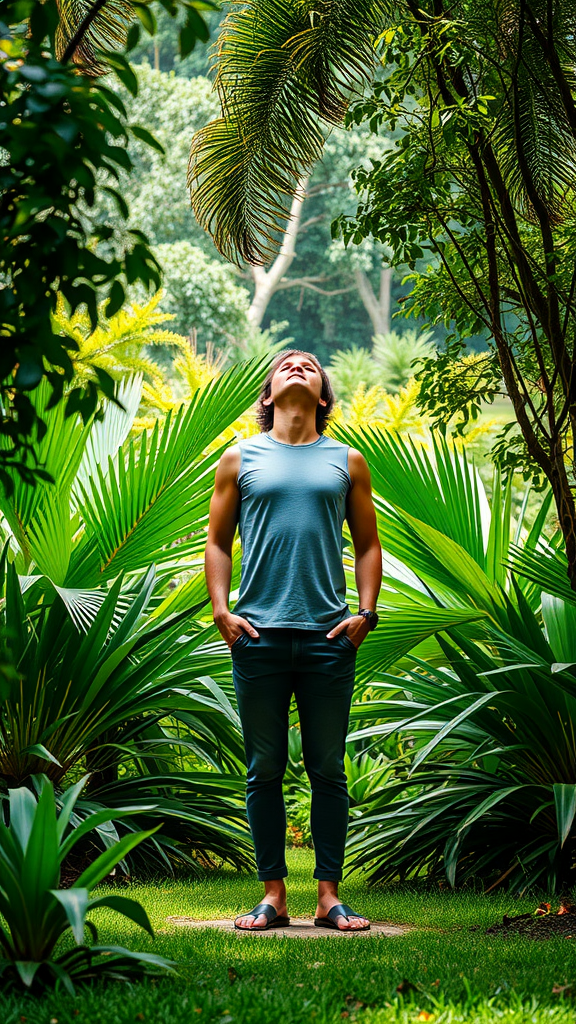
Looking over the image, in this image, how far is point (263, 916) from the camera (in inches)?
124

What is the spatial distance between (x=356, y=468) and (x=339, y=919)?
139 cm

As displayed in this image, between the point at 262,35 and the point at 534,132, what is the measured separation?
1.42 metres

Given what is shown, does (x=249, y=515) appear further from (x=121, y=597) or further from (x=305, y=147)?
(x=305, y=147)

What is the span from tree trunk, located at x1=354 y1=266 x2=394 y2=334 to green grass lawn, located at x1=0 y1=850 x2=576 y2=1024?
2632cm

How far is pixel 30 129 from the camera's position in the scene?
1.77 metres

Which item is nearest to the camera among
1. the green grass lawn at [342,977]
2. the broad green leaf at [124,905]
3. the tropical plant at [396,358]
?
the green grass lawn at [342,977]

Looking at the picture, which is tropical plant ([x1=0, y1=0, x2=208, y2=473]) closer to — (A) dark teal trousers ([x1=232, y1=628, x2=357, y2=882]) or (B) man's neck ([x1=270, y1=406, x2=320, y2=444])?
(A) dark teal trousers ([x1=232, y1=628, x2=357, y2=882])

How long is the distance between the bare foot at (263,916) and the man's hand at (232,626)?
782mm

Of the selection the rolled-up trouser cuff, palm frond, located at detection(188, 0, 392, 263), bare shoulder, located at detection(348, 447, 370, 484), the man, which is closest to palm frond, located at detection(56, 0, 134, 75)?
palm frond, located at detection(188, 0, 392, 263)

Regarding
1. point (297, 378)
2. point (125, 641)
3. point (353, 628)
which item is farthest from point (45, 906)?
point (125, 641)

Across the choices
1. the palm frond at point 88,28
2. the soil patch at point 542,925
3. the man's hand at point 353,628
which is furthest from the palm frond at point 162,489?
the palm frond at point 88,28

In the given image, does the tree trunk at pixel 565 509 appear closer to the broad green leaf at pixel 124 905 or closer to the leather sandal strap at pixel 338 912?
the leather sandal strap at pixel 338 912

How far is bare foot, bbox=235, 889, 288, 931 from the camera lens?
123 inches

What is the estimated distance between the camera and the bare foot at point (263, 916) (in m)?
3.13
